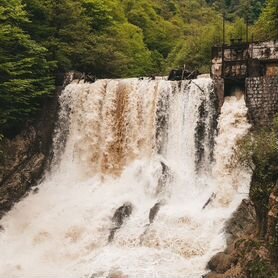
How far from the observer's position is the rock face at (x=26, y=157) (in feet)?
95.2

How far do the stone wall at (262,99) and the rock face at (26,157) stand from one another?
11.8m

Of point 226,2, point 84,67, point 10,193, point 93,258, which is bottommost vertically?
point 93,258

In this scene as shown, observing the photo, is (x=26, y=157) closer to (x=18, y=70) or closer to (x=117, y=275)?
(x=18, y=70)

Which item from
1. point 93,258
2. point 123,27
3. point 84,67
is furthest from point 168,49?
point 93,258

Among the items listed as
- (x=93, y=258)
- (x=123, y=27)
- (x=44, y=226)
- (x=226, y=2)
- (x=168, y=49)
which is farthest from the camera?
(x=226, y=2)

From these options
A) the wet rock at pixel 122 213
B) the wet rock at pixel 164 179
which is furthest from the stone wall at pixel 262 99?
the wet rock at pixel 122 213

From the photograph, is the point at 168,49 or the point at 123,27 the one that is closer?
the point at 123,27

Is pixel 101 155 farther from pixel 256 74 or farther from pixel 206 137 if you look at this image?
pixel 256 74

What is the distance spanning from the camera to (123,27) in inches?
2176

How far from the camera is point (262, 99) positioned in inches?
1043

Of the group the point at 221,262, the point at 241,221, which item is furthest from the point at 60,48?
the point at 221,262

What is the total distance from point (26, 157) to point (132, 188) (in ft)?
22.4

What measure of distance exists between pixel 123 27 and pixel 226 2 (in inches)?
1555

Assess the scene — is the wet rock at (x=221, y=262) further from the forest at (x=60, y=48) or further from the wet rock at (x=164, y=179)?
the forest at (x=60, y=48)
